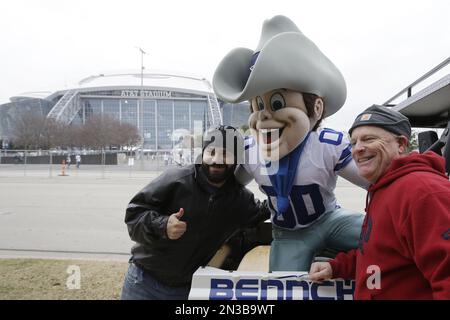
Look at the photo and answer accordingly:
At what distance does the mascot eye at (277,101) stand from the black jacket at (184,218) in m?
0.46

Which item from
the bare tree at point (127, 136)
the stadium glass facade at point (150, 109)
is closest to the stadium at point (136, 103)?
the stadium glass facade at point (150, 109)

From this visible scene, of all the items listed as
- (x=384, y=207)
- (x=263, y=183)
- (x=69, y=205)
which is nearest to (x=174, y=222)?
(x=263, y=183)

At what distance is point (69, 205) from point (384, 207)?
8475 mm

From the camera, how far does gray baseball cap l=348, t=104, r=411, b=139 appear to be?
1.36 m

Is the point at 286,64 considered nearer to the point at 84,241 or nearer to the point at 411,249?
the point at 411,249

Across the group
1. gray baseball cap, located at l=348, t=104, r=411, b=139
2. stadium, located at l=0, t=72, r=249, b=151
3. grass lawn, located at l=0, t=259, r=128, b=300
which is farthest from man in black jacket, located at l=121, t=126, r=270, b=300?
stadium, located at l=0, t=72, r=249, b=151

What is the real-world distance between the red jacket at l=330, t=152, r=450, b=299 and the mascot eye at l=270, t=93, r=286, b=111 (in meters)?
0.70

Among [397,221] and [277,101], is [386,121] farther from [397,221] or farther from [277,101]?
[277,101]

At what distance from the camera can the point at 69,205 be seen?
847 cm

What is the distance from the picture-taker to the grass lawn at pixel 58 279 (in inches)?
127

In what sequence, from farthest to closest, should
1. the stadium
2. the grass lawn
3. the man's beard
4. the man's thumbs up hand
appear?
the stadium, the grass lawn, the man's beard, the man's thumbs up hand

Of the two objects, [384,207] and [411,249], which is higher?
[384,207]

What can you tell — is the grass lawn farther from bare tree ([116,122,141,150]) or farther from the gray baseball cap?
bare tree ([116,122,141,150])

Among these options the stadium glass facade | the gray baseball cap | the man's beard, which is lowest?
the man's beard
